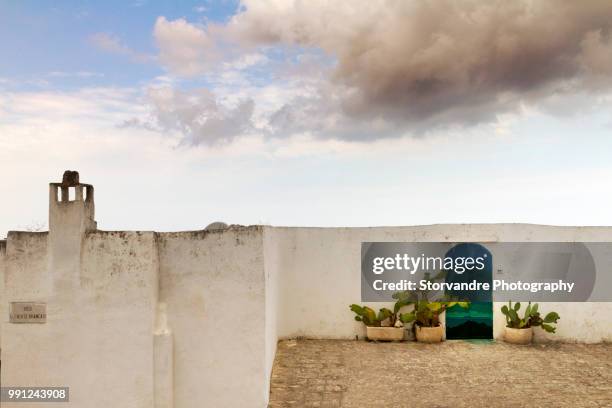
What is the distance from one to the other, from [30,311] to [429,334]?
262 inches

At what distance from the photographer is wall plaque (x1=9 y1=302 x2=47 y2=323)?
7.55 m

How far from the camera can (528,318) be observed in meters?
10.8

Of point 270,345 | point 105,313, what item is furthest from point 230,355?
point 105,313

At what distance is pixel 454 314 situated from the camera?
10797 millimetres

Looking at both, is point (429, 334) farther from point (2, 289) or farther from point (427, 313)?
point (2, 289)

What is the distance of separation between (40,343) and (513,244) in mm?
8355

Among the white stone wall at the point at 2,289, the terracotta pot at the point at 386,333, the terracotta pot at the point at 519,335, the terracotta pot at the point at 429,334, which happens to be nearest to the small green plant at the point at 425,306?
the terracotta pot at the point at 429,334

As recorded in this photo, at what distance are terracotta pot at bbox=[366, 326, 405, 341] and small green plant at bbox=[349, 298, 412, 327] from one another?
0.43 ft

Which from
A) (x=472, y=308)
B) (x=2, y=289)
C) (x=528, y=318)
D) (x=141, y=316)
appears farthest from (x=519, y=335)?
(x=2, y=289)

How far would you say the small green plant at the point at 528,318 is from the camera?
1073 centimetres

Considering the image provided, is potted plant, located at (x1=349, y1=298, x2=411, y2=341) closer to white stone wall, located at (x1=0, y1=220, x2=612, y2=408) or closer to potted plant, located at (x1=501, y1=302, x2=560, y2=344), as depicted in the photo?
potted plant, located at (x1=501, y1=302, x2=560, y2=344)

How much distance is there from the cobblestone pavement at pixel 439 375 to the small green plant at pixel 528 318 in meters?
0.40

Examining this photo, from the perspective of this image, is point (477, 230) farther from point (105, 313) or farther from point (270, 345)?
point (105, 313)

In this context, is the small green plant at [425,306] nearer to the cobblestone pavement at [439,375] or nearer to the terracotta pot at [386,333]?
the terracotta pot at [386,333]
